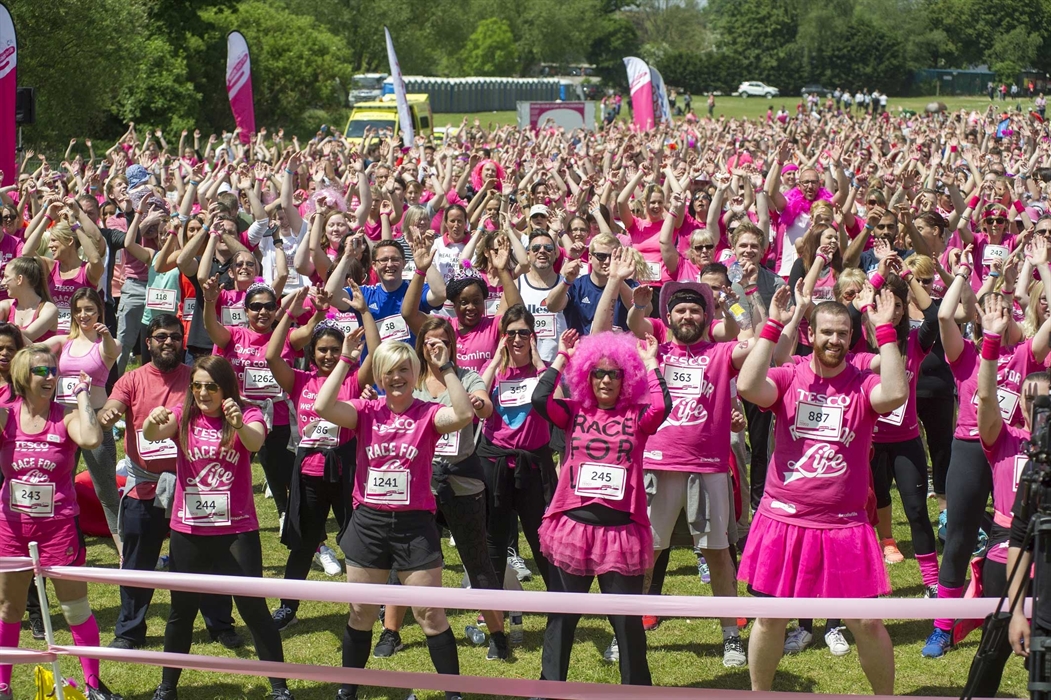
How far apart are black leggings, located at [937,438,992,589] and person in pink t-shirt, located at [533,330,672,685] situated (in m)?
1.89

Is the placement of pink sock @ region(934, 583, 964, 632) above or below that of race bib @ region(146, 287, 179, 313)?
below

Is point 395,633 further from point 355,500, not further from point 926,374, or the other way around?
point 926,374

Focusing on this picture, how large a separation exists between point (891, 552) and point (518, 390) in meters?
2.96

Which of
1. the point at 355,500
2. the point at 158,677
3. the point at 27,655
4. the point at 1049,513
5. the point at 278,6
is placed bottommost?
the point at 158,677

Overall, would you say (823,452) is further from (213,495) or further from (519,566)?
(519,566)

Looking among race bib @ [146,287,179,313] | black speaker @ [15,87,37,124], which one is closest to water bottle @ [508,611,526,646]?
race bib @ [146,287,179,313]

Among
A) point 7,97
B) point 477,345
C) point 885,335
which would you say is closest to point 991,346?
point 885,335

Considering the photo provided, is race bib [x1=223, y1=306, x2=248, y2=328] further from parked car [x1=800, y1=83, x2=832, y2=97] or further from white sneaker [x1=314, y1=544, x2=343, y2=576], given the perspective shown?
parked car [x1=800, y1=83, x2=832, y2=97]

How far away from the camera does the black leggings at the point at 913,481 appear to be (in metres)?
7.48

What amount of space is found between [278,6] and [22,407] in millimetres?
70187

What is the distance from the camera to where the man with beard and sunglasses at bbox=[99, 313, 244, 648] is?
262 inches

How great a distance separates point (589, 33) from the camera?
108938 mm

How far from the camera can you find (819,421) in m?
5.70

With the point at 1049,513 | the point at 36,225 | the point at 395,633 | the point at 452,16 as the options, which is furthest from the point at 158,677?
the point at 452,16
